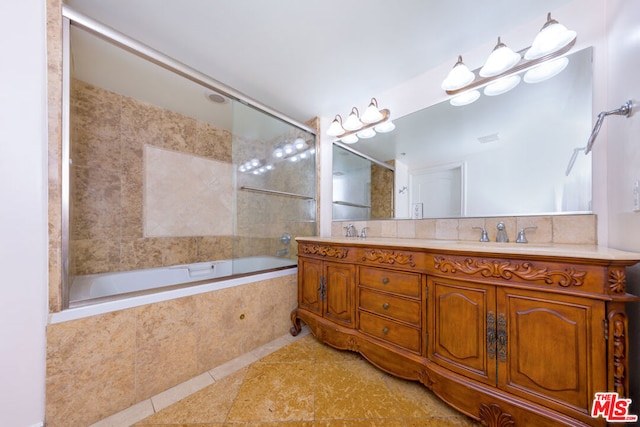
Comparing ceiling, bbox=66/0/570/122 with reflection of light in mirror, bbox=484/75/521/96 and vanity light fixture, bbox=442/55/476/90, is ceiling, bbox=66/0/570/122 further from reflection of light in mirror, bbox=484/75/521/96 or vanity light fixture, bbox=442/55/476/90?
reflection of light in mirror, bbox=484/75/521/96

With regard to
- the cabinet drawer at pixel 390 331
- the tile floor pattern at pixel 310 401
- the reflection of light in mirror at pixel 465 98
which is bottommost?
the tile floor pattern at pixel 310 401

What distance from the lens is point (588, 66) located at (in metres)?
1.21

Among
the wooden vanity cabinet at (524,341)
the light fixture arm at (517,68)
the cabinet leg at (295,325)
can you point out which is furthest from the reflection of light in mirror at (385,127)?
the cabinet leg at (295,325)

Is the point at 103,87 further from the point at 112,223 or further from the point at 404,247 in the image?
the point at 404,247

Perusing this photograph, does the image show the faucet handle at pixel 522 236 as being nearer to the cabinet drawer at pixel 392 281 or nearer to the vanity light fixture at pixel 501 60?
the cabinet drawer at pixel 392 281

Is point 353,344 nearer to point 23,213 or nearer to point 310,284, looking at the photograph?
point 310,284

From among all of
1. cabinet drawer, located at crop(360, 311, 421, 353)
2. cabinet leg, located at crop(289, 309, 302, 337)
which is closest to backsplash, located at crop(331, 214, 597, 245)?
cabinet drawer, located at crop(360, 311, 421, 353)

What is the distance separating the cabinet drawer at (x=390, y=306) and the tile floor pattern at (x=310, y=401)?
446mm

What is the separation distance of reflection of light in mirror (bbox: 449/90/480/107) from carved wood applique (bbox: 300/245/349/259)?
1.38 m

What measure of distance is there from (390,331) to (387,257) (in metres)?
0.45

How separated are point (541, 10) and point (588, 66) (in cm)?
43

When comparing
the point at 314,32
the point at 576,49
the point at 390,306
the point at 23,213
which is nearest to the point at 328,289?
the point at 390,306

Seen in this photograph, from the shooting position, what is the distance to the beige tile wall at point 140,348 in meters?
1.05

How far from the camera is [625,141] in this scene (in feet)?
3.18
